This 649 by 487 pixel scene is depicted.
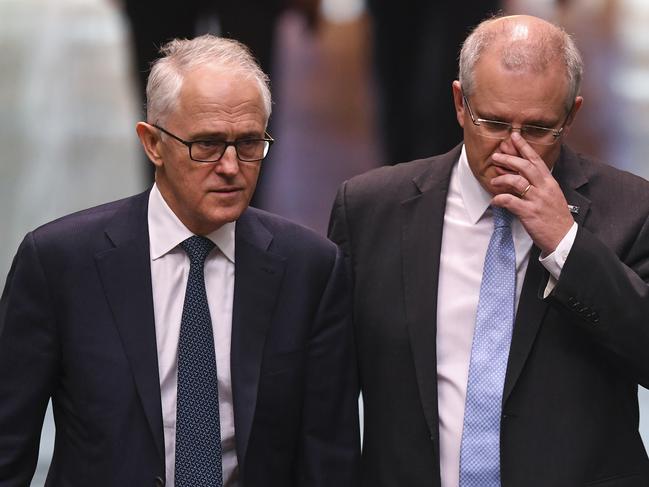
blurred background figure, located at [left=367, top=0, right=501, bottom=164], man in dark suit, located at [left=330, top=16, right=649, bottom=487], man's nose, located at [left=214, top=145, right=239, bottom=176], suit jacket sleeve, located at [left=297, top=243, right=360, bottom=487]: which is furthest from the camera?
blurred background figure, located at [left=367, top=0, right=501, bottom=164]

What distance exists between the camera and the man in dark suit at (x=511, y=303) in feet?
9.02

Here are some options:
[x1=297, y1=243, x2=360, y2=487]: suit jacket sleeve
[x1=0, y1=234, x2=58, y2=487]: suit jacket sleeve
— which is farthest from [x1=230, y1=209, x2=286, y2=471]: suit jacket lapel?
[x1=0, y1=234, x2=58, y2=487]: suit jacket sleeve

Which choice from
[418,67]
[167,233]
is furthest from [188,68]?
[418,67]

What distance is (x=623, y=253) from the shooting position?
288cm

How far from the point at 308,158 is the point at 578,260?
3.67m

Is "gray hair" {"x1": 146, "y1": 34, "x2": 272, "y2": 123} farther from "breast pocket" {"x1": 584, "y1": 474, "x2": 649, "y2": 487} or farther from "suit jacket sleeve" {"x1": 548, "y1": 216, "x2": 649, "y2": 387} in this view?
"breast pocket" {"x1": 584, "y1": 474, "x2": 649, "y2": 487}

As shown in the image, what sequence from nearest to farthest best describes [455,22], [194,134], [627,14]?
[194,134], [455,22], [627,14]

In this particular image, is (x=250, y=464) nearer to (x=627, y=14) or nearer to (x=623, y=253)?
(x=623, y=253)

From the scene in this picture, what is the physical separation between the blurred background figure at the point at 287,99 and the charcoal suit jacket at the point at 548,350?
3.29m

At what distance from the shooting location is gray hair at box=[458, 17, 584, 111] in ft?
9.12

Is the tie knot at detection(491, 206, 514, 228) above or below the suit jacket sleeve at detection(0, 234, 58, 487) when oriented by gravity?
above

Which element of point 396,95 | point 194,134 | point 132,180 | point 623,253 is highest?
point 194,134

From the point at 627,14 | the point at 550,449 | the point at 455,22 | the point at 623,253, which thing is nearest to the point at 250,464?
the point at 550,449

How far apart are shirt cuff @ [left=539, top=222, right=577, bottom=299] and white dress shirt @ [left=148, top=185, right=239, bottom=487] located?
2.15 ft
